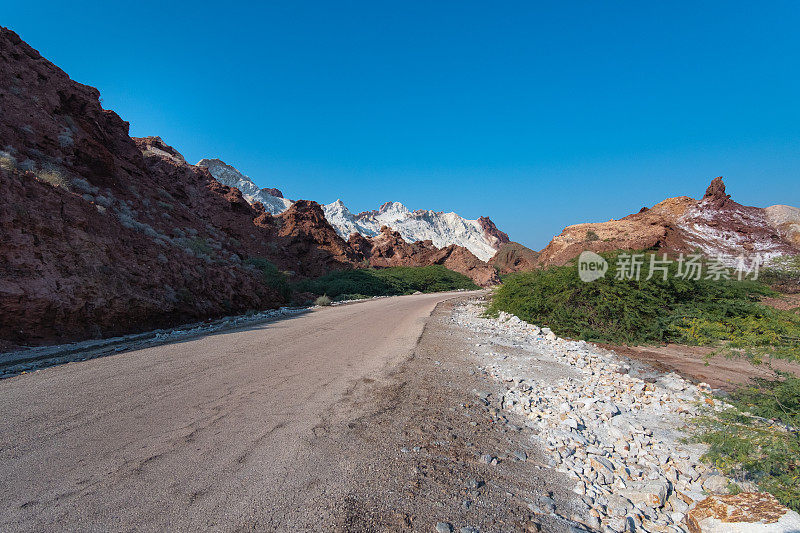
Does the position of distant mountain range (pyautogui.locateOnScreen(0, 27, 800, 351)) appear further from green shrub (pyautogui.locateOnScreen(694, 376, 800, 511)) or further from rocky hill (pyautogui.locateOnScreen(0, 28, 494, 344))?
green shrub (pyautogui.locateOnScreen(694, 376, 800, 511))

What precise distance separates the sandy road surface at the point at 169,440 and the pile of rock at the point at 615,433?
6.52ft

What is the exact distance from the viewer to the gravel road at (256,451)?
212 centimetres

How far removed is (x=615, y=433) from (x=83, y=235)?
11770mm

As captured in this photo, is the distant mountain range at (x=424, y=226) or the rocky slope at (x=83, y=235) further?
the distant mountain range at (x=424, y=226)

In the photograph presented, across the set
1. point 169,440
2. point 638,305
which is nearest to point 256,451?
point 169,440

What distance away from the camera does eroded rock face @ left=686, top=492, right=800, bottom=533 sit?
1927 mm

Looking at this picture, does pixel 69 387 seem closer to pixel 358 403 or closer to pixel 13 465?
pixel 13 465

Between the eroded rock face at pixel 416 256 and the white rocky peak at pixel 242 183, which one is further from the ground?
the white rocky peak at pixel 242 183

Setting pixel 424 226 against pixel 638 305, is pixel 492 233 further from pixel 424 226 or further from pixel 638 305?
pixel 638 305

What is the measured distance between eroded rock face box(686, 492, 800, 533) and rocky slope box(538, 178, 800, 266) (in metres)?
16.9

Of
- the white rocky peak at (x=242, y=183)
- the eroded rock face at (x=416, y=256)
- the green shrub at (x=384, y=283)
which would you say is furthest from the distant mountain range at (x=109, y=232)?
the white rocky peak at (x=242, y=183)

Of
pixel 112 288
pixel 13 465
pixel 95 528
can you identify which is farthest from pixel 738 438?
pixel 112 288

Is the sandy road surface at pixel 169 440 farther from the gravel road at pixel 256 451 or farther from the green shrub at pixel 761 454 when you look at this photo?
the green shrub at pixel 761 454

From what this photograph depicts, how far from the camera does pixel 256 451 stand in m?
2.84
